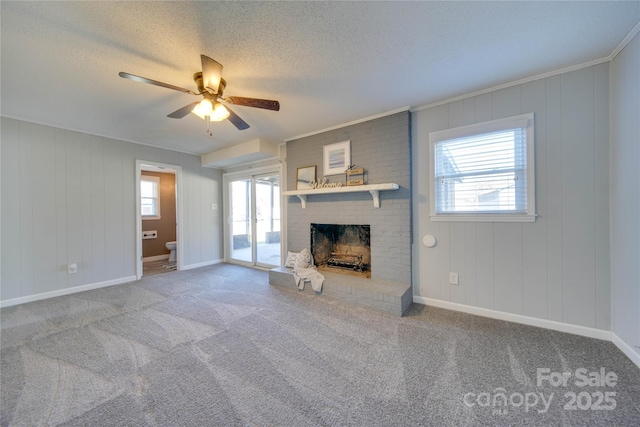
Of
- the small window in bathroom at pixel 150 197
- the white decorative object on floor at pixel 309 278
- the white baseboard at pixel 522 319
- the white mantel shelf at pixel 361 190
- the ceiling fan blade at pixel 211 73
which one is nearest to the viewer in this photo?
the ceiling fan blade at pixel 211 73

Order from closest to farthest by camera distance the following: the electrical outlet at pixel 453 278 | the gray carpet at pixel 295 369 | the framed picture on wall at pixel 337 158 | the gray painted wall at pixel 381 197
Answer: the gray carpet at pixel 295 369, the electrical outlet at pixel 453 278, the gray painted wall at pixel 381 197, the framed picture on wall at pixel 337 158

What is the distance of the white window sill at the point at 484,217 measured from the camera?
2409 mm

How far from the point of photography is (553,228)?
2.31 meters

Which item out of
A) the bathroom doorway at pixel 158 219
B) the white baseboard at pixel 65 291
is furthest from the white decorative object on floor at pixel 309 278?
the bathroom doorway at pixel 158 219

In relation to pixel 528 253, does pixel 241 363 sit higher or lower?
lower

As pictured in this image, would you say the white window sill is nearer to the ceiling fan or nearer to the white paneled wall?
the white paneled wall

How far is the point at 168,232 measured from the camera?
6.23 m

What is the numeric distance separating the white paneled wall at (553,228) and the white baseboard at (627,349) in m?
0.11

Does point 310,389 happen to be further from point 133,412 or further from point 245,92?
point 245,92

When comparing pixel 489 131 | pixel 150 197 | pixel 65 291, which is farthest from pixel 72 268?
pixel 489 131

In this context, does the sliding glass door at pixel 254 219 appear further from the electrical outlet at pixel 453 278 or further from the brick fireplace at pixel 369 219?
the electrical outlet at pixel 453 278

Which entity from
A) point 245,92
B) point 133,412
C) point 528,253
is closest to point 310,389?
point 133,412

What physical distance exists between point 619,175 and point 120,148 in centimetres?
633

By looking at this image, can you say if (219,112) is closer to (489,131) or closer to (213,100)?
(213,100)
